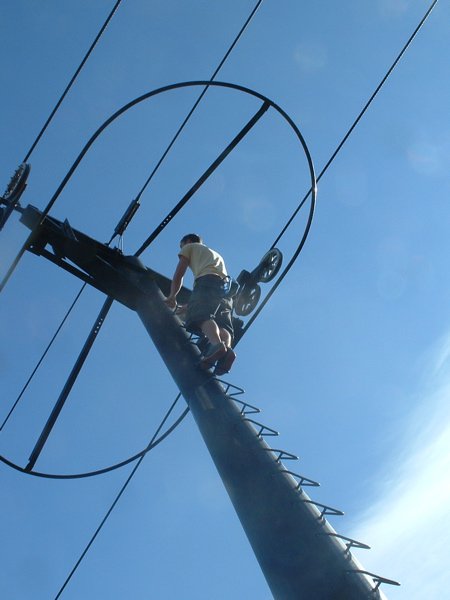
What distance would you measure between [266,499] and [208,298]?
2.53 metres

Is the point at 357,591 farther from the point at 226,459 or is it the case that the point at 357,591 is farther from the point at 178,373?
the point at 178,373

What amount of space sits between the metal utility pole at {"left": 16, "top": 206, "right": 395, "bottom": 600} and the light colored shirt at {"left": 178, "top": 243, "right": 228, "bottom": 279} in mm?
674

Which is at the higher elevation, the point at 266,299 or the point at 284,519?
the point at 266,299

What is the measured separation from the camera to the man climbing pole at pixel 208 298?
16.6 feet

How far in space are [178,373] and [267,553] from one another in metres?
1.64

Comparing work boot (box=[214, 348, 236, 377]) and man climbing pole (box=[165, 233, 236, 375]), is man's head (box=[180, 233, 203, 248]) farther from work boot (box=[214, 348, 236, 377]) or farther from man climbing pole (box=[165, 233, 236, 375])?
work boot (box=[214, 348, 236, 377])

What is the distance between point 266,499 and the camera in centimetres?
320

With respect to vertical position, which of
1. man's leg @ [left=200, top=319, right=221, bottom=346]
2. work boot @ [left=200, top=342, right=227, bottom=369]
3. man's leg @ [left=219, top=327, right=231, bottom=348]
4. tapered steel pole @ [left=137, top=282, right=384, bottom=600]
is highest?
man's leg @ [left=219, top=327, right=231, bottom=348]

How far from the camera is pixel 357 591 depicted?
104 inches

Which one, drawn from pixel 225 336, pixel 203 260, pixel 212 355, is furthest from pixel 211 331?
pixel 203 260

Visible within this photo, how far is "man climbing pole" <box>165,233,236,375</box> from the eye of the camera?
199 inches

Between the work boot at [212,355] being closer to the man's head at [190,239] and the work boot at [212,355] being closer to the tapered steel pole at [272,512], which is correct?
the tapered steel pole at [272,512]

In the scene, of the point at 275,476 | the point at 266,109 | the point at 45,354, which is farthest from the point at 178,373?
the point at 45,354

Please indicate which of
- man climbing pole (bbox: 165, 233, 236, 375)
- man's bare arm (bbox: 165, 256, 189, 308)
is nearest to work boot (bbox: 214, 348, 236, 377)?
man climbing pole (bbox: 165, 233, 236, 375)
